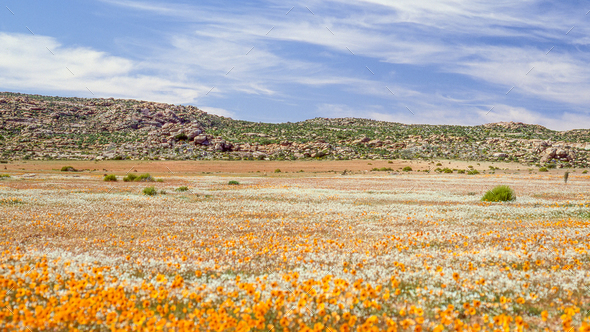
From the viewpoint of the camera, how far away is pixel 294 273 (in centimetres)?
638

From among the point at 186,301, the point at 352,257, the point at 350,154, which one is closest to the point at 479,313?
the point at 352,257

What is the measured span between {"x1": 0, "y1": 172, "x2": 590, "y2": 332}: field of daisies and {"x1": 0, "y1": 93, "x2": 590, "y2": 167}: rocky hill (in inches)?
3233

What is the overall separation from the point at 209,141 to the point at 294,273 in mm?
112813

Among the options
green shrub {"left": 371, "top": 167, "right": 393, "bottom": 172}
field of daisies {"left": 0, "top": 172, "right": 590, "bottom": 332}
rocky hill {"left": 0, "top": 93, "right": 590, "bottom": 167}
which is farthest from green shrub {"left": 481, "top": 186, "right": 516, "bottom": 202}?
rocky hill {"left": 0, "top": 93, "right": 590, "bottom": 167}

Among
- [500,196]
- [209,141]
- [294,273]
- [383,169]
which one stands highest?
[209,141]

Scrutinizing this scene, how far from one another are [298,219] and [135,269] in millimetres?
8368

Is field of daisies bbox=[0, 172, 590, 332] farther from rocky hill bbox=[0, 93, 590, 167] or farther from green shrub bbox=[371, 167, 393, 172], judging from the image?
rocky hill bbox=[0, 93, 590, 167]

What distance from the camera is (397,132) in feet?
436

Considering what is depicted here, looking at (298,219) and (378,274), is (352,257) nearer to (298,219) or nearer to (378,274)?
(378,274)

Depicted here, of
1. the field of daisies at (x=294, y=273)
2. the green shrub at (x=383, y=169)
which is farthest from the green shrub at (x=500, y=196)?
the green shrub at (x=383, y=169)

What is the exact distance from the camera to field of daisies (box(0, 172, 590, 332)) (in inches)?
198

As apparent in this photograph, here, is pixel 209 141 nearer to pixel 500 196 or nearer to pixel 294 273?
pixel 500 196

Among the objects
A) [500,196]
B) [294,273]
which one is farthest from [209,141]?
[294,273]

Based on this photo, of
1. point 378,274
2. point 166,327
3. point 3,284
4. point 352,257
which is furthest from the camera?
point 352,257
